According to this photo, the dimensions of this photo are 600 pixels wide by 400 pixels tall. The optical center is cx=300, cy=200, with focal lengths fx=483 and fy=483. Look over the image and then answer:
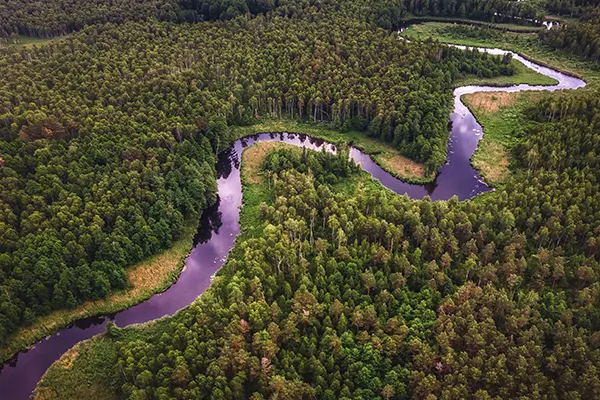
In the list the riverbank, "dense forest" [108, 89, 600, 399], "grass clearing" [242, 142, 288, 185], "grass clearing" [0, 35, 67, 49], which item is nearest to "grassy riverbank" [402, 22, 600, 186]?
"dense forest" [108, 89, 600, 399]

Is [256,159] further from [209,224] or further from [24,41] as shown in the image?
[24,41]

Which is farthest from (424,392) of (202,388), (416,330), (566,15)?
(566,15)

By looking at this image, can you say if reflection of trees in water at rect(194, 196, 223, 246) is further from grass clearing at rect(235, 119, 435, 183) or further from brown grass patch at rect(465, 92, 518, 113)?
brown grass patch at rect(465, 92, 518, 113)

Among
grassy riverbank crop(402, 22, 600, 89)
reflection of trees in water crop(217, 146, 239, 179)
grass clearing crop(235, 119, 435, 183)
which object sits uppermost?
grassy riverbank crop(402, 22, 600, 89)

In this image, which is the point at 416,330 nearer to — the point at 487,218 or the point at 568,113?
the point at 487,218

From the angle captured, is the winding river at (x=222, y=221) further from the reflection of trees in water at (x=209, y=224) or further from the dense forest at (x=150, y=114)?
the dense forest at (x=150, y=114)

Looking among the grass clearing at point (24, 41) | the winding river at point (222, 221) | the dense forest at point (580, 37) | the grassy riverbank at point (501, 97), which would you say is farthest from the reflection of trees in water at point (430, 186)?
the grass clearing at point (24, 41)
